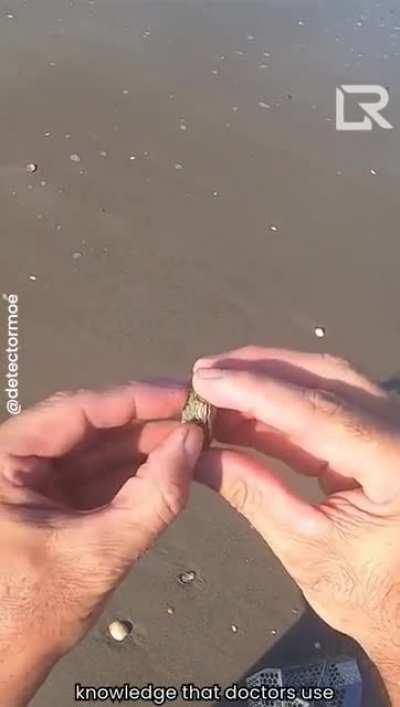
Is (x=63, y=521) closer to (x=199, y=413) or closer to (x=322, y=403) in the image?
(x=199, y=413)

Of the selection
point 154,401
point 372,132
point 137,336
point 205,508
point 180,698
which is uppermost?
point 154,401

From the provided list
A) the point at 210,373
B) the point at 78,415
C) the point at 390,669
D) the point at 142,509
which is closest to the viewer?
the point at 142,509

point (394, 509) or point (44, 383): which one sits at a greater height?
point (394, 509)

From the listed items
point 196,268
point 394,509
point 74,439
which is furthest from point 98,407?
point 196,268

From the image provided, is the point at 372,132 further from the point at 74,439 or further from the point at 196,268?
the point at 74,439

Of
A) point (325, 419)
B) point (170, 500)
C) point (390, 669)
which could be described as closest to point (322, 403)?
point (325, 419)

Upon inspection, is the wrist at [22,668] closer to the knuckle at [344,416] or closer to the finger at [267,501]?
the finger at [267,501]
